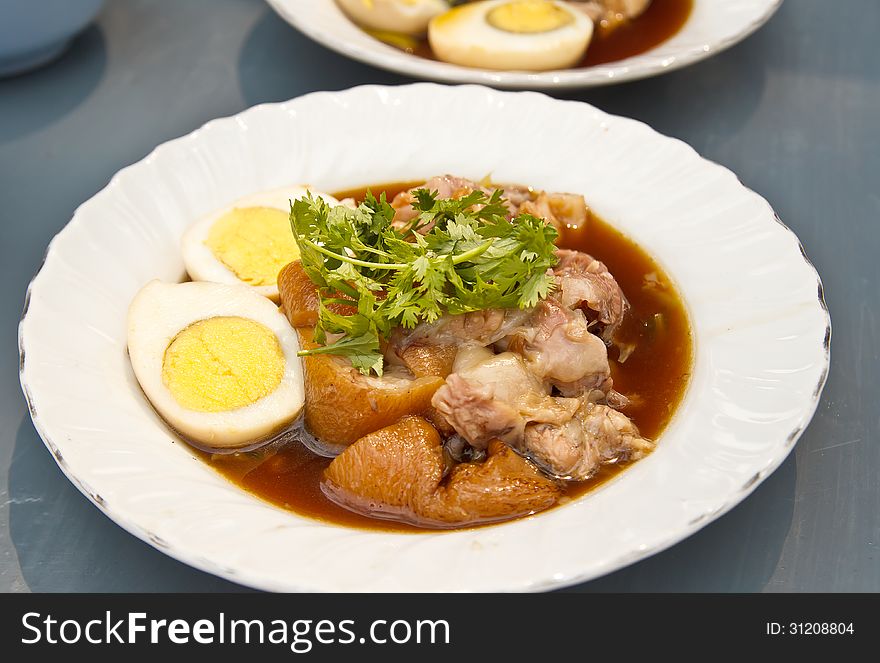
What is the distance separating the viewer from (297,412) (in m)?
2.68

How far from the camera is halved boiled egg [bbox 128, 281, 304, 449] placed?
2.62m

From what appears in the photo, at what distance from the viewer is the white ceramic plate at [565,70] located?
12.4 ft

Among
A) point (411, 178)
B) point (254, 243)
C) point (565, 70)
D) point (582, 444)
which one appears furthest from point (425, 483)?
point (565, 70)

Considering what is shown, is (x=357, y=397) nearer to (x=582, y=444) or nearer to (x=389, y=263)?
(x=389, y=263)

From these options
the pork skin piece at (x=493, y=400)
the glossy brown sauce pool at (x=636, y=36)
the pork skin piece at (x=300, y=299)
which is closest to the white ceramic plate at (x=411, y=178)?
the pork skin piece at (x=493, y=400)

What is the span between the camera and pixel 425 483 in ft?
7.81

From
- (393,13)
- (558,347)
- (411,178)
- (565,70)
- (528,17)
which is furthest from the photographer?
(393,13)

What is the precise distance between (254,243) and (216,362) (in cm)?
65

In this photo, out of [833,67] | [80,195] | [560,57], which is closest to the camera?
[80,195]

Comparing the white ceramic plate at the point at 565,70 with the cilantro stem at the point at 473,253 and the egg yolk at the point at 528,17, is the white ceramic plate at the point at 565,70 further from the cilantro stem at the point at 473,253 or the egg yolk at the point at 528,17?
the cilantro stem at the point at 473,253

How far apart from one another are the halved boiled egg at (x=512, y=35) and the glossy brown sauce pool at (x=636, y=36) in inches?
3.8
